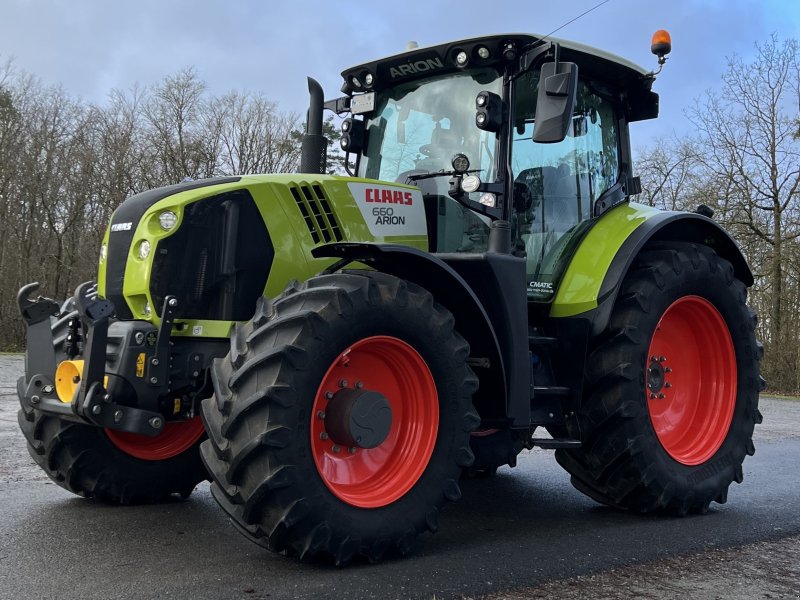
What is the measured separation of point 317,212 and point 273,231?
0.26 meters

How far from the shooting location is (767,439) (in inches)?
364

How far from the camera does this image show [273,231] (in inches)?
165

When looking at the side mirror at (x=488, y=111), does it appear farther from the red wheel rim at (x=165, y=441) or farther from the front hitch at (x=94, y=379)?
the red wheel rim at (x=165, y=441)

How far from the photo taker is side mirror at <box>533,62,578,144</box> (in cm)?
421

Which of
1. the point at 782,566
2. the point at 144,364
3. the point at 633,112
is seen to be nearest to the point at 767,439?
the point at 633,112

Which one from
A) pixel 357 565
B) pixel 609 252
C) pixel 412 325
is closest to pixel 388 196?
pixel 412 325

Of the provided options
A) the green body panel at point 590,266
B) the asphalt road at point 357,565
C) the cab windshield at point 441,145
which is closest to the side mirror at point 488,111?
the cab windshield at point 441,145

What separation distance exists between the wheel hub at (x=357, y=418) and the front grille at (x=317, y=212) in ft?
3.09

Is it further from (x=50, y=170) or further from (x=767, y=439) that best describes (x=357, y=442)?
(x=50, y=170)

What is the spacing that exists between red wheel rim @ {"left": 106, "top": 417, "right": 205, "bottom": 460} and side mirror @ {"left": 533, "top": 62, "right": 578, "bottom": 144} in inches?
102

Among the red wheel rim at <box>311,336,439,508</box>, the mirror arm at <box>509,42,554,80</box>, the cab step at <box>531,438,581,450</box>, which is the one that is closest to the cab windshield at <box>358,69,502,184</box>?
the mirror arm at <box>509,42,554,80</box>

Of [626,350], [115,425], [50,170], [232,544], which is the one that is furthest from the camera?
[50,170]

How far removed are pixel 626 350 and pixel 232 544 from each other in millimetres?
2525

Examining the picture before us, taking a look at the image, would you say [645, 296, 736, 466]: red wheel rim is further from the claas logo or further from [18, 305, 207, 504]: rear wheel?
[18, 305, 207, 504]: rear wheel
